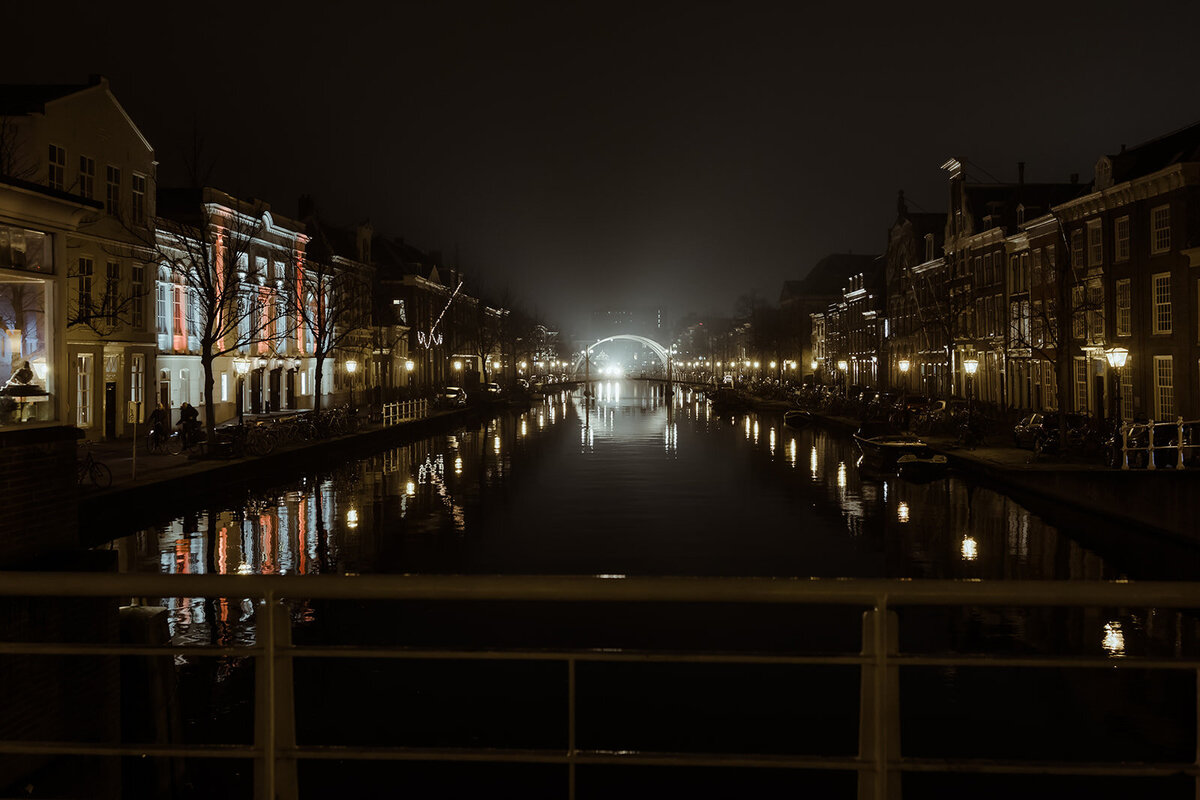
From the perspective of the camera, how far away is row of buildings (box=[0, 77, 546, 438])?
10.5 metres

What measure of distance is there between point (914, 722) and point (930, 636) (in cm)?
363

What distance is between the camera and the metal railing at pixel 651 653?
391cm

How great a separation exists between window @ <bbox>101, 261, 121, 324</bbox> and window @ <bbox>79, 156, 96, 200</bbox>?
2.97m

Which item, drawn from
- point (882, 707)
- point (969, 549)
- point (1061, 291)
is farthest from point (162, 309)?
point (882, 707)

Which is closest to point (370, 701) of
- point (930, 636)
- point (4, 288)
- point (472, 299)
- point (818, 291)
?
point (4, 288)

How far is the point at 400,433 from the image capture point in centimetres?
5472

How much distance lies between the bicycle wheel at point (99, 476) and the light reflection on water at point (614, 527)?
2112mm

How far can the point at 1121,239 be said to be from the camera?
45125 mm

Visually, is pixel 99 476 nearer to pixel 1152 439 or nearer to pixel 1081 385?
pixel 1152 439

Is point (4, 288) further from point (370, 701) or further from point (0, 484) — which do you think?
point (370, 701)

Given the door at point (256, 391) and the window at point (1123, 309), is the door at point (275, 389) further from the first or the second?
the window at point (1123, 309)

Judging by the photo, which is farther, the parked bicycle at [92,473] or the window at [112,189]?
the window at [112,189]

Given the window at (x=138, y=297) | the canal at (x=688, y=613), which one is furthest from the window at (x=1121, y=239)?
the window at (x=138, y=297)

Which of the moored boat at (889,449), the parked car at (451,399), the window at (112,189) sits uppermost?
the window at (112,189)
